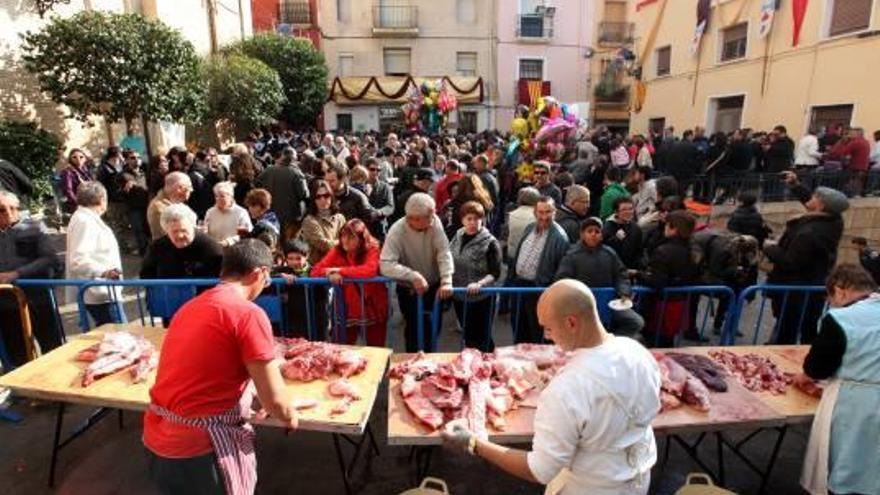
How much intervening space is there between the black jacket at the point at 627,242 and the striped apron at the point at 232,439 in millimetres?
4206

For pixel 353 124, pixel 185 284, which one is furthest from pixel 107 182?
pixel 353 124

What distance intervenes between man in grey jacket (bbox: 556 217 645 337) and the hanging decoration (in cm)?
1524

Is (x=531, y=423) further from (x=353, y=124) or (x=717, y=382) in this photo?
(x=353, y=124)

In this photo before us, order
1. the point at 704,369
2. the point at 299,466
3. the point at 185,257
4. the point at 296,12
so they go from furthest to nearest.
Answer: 1. the point at 296,12
2. the point at 185,257
3. the point at 299,466
4. the point at 704,369

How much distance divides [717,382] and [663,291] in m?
1.34

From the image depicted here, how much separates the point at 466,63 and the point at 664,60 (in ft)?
38.9

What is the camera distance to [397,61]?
30.3 metres

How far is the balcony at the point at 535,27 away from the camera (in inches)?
1176

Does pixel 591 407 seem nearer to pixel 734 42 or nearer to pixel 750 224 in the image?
pixel 750 224

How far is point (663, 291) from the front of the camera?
15.6 feet

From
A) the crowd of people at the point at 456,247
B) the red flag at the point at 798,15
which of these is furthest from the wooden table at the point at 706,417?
the red flag at the point at 798,15

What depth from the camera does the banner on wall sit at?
60.3 ft

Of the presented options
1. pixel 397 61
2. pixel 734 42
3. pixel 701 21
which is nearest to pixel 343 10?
pixel 397 61

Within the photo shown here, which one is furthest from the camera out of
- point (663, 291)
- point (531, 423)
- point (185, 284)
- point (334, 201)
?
point (334, 201)
